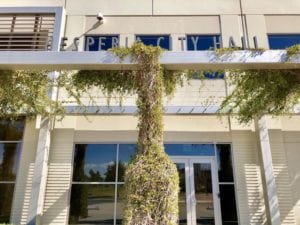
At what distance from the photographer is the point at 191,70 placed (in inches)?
271

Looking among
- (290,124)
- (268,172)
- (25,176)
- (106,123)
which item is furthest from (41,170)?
(290,124)

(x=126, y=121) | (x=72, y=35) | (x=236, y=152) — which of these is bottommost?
(x=236, y=152)

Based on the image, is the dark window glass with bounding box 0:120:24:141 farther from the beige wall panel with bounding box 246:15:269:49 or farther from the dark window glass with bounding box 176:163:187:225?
the beige wall panel with bounding box 246:15:269:49

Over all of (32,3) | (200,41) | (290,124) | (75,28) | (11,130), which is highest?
(32,3)

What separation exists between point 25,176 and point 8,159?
3.12 ft

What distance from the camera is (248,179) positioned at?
10.5m

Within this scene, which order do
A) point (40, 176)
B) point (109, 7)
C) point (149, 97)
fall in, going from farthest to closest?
point (109, 7), point (40, 176), point (149, 97)

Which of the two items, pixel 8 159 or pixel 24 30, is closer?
pixel 8 159

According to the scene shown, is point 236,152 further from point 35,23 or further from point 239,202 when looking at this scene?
point 35,23

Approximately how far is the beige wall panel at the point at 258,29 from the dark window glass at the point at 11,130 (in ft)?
29.9

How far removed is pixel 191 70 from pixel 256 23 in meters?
7.17

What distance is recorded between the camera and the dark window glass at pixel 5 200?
406 inches

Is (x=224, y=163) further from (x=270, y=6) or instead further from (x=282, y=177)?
(x=270, y=6)

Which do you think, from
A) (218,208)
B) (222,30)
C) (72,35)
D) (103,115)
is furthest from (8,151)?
(222,30)
